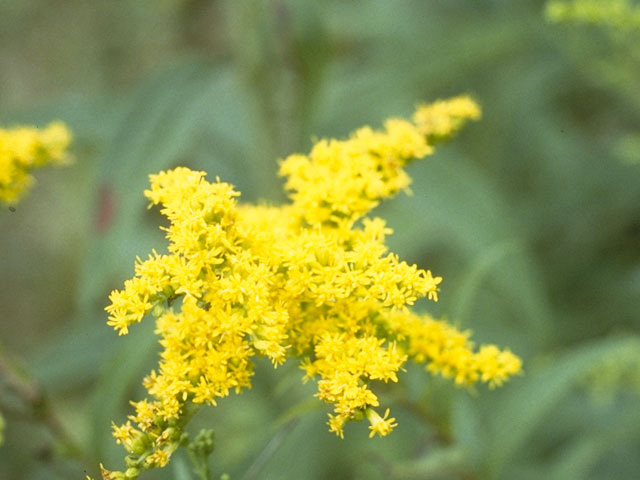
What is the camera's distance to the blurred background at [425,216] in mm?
2621

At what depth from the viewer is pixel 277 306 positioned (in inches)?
69.7

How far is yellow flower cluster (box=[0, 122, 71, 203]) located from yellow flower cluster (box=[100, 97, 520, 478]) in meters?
0.68

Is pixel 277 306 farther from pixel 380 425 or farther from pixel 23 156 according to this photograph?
pixel 23 156

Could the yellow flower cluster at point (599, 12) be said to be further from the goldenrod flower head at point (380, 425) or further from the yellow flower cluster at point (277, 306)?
the goldenrod flower head at point (380, 425)

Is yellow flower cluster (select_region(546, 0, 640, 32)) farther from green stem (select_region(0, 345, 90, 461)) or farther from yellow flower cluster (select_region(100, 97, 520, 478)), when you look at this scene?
green stem (select_region(0, 345, 90, 461))

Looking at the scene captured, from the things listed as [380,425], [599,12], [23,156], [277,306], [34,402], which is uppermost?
[23,156]

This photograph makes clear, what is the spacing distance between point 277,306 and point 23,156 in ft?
3.55

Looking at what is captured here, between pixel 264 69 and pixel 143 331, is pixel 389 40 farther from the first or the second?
pixel 143 331

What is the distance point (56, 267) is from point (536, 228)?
3727 millimetres

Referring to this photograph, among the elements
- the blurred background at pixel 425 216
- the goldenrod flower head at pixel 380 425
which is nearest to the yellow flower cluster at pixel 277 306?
the goldenrod flower head at pixel 380 425

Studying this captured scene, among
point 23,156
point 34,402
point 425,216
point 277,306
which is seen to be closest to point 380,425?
point 277,306

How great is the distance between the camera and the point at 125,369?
2.58 metres

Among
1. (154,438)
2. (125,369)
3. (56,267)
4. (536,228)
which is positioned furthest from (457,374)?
(56,267)

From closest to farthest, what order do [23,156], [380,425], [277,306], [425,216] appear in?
1. [380,425]
2. [277,306]
3. [23,156]
4. [425,216]
